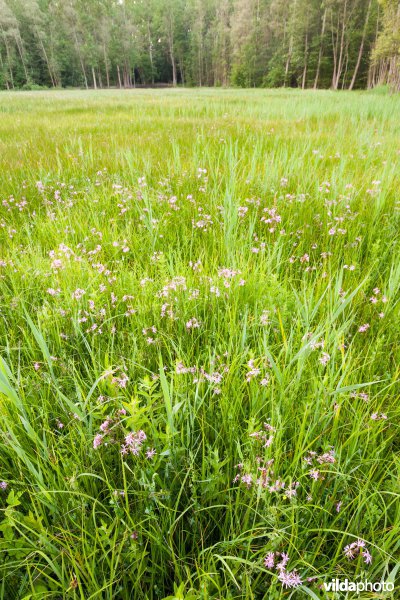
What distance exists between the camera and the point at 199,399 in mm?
1361

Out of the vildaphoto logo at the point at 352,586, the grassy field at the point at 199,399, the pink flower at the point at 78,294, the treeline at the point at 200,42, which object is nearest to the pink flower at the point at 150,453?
the grassy field at the point at 199,399

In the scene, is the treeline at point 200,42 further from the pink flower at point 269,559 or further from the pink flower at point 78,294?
the pink flower at point 269,559

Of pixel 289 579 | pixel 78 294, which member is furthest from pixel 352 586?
pixel 78 294

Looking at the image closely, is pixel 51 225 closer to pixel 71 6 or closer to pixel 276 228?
pixel 276 228

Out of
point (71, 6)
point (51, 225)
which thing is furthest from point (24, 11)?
point (51, 225)

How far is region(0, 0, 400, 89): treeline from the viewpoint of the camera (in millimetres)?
46688

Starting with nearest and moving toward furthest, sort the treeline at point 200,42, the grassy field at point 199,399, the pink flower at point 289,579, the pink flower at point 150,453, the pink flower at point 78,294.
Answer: the pink flower at point 289,579 → the grassy field at point 199,399 → the pink flower at point 150,453 → the pink flower at point 78,294 → the treeline at point 200,42

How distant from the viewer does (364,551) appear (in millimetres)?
966

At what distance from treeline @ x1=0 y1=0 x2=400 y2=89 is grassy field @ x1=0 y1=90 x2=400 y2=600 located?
36.6m

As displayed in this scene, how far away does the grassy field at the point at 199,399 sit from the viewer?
0.97 metres

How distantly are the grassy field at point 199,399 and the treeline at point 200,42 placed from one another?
120 ft

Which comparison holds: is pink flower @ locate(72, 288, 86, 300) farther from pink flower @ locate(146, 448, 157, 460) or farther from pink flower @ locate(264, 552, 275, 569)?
pink flower @ locate(264, 552, 275, 569)

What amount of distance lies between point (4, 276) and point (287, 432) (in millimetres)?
1977

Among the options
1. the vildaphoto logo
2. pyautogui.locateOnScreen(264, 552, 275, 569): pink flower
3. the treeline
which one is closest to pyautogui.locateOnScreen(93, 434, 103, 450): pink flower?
pyautogui.locateOnScreen(264, 552, 275, 569): pink flower
